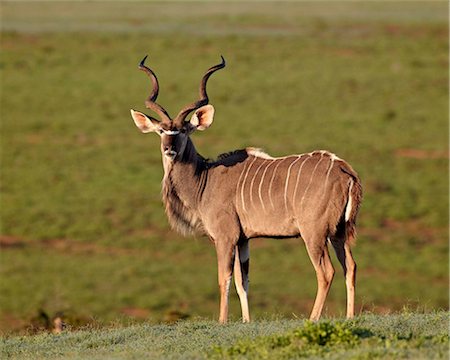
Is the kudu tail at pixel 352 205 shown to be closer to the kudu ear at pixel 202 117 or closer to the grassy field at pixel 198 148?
the grassy field at pixel 198 148

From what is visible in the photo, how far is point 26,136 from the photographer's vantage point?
83.8 ft

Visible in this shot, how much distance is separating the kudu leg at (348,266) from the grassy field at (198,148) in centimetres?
39

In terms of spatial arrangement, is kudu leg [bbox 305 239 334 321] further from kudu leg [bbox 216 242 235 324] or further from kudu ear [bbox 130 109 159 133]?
kudu ear [bbox 130 109 159 133]

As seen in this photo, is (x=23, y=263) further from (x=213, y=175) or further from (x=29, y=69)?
(x=29, y=69)

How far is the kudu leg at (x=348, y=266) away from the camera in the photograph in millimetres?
8227

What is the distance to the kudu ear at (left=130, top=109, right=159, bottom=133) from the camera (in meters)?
9.30

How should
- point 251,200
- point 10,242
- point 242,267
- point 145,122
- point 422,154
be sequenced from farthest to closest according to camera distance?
1. point 422,154
2. point 10,242
3. point 145,122
4. point 242,267
5. point 251,200

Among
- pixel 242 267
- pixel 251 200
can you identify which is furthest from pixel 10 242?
pixel 251 200

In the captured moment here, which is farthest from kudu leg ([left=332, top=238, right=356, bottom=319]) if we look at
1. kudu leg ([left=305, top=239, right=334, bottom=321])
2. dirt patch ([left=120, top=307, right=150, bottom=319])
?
dirt patch ([left=120, top=307, right=150, bottom=319])

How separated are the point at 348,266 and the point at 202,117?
1.98m

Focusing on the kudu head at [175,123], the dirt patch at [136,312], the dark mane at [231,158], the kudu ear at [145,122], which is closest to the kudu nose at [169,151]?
the kudu head at [175,123]

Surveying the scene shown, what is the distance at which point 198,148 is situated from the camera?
80.4ft

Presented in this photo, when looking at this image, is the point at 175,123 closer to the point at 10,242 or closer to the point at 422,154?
the point at 10,242

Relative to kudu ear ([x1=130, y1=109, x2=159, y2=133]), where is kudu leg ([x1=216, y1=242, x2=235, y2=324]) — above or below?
below
